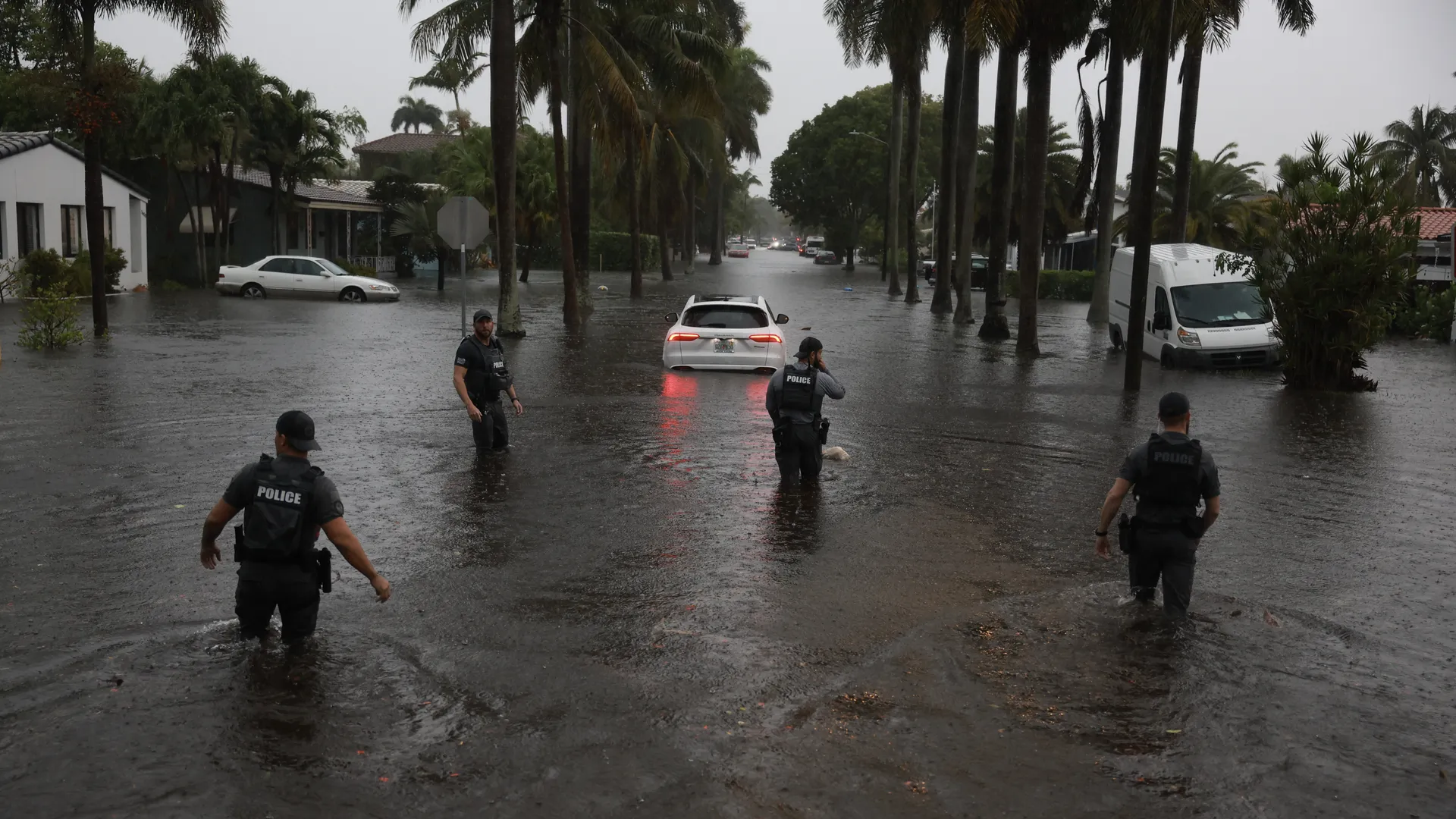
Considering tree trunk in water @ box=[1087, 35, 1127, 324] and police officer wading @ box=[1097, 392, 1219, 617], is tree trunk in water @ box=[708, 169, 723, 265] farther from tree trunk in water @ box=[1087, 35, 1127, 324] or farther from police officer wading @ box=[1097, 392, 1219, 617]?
police officer wading @ box=[1097, 392, 1219, 617]

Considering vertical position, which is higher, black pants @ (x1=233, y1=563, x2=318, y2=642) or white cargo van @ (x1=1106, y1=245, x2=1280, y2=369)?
white cargo van @ (x1=1106, y1=245, x2=1280, y2=369)

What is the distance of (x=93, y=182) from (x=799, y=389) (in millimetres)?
17466

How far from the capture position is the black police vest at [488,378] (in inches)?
480

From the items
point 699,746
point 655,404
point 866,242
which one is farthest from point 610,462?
point 866,242

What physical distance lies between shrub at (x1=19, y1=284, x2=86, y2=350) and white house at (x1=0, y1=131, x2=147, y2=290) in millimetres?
12040

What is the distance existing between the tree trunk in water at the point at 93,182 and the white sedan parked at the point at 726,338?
1088 cm

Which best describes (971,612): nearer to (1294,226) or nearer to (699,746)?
(699,746)

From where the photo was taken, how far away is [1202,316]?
2309 cm

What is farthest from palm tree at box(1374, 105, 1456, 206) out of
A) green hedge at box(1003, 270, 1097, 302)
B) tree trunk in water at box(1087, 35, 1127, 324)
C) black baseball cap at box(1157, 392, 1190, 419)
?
black baseball cap at box(1157, 392, 1190, 419)

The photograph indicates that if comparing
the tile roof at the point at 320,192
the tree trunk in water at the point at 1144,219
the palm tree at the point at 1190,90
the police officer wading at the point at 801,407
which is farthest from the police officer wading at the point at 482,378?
the tile roof at the point at 320,192

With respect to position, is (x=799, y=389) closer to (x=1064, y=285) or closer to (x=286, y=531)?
(x=286, y=531)

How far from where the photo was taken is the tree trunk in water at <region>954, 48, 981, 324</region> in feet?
111

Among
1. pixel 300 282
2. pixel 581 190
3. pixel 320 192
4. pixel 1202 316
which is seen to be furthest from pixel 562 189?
pixel 320 192

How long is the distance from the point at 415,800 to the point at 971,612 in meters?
3.65
